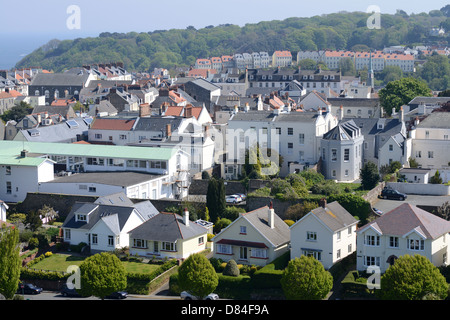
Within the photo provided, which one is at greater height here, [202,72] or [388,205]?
[202,72]

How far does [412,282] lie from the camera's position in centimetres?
3250

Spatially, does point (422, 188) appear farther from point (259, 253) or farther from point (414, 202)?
point (259, 253)

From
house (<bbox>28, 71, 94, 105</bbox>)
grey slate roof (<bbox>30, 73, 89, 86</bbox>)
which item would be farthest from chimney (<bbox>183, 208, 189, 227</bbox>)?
grey slate roof (<bbox>30, 73, 89, 86</bbox>)

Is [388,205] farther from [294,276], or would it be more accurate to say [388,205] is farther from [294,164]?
[294,276]

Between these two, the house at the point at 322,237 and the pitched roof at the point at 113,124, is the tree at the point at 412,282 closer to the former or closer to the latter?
the house at the point at 322,237

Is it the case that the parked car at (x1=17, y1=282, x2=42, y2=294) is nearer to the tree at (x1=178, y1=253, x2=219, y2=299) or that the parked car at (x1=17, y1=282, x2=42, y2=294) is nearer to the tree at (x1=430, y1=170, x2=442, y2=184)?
the tree at (x1=178, y1=253, x2=219, y2=299)

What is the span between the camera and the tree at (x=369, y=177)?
5088 centimetres

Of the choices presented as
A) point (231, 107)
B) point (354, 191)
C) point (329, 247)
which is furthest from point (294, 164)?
point (231, 107)

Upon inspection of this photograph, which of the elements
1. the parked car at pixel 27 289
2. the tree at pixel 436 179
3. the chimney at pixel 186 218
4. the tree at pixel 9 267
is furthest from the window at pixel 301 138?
the tree at pixel 9 267

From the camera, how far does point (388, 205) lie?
1882 inches

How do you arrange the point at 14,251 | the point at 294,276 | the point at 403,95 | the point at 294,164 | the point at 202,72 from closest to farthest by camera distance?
the point at 294,276 < the point at 14,251 < the point at 294,164 < the point at 403,95 < the point at 202,72

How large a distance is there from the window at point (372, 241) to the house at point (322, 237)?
1602 millimetres
